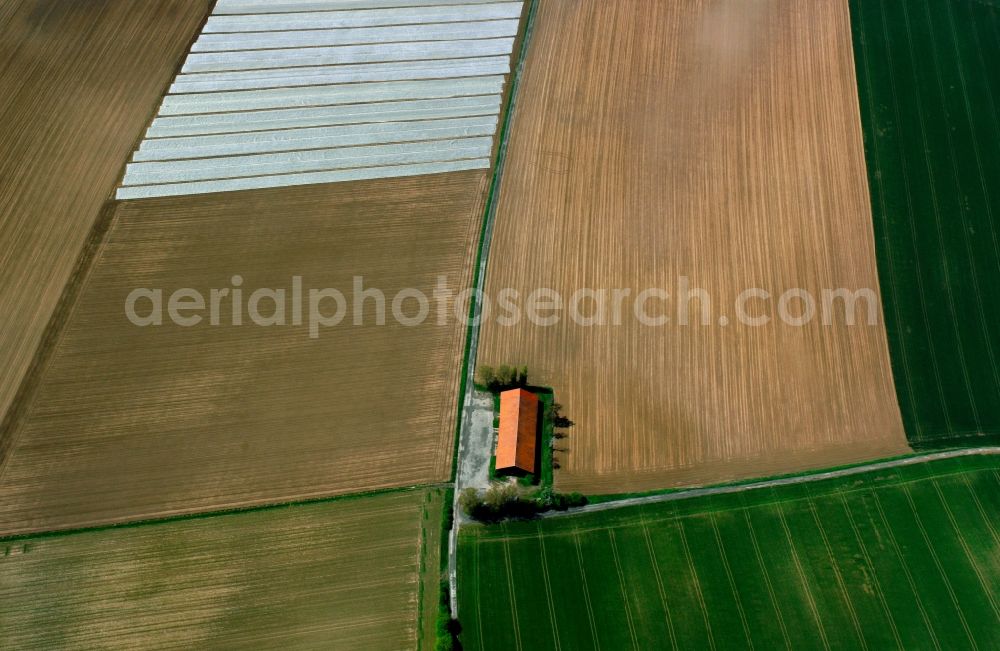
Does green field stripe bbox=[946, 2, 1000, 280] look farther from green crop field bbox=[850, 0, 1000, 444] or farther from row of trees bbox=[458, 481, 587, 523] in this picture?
row of trees bbox=[458, 481, 587, 523]

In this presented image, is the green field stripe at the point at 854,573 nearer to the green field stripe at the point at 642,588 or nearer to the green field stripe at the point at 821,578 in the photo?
the green field stripe at the point at 821,578

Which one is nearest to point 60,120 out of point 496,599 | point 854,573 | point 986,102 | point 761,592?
point 496,599

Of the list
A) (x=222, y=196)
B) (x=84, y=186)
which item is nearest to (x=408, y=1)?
(x=222, y=196)

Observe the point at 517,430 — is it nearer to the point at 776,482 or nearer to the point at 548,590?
the point at 548,590

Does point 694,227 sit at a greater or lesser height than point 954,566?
greater

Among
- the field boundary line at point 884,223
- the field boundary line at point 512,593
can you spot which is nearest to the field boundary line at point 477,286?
the field boundary line at point 512,593

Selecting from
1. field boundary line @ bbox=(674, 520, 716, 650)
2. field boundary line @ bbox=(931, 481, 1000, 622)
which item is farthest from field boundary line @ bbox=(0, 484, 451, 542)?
field boundary line @ bbox=(931, 481, 1000, 622)

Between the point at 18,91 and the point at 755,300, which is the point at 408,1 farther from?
the point at 755,300
